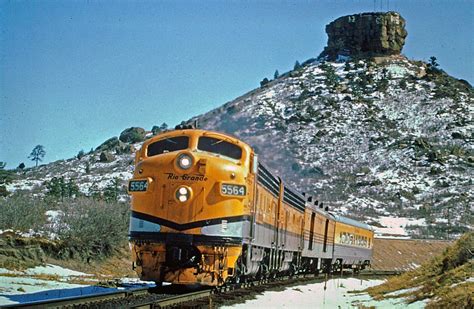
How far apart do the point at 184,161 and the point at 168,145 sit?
1.26 metres

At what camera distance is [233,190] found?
742 inches

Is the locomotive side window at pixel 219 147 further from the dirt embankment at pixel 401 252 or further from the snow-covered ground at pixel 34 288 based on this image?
the dirt embankment at pixel 401 252

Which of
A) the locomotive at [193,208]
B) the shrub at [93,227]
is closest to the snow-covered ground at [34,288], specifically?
the locomotive at [193,208]

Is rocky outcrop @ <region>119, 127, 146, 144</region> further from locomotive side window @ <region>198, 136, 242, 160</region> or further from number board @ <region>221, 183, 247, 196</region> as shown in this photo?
number board @ <region>221, 183, 247, 196</region>

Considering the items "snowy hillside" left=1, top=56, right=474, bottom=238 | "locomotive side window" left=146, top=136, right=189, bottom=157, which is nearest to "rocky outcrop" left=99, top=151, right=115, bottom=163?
Result: "snowy hillside" left=1, top=56, right=474, bottom=238

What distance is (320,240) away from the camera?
41.8m

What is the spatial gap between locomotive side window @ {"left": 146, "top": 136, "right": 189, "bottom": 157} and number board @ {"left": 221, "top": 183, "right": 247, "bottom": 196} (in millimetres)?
1771

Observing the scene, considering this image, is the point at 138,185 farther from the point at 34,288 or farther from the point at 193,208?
the point at 34,288

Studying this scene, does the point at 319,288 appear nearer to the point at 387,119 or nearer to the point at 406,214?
the point at 406,214

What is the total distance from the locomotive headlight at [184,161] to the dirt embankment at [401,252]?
197 feet

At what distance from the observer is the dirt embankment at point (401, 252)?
76.2m

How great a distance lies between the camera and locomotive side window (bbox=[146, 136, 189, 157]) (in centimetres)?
1962

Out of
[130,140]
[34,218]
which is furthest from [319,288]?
[130,140]

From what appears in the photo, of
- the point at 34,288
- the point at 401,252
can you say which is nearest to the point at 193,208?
the point at 34,288
